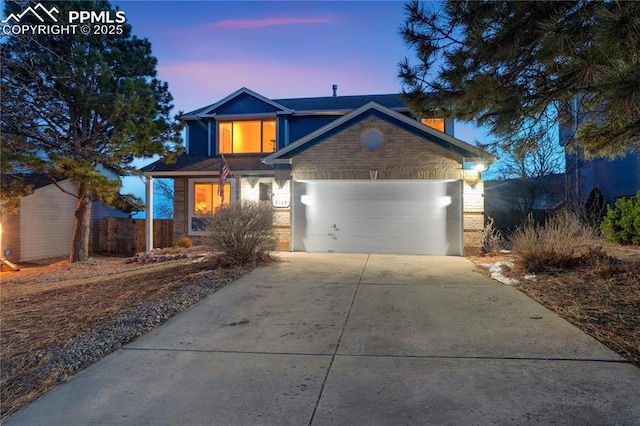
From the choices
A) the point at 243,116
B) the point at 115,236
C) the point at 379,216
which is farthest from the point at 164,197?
the point at 379,216

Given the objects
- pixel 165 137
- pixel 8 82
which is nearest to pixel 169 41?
pixel 165 137

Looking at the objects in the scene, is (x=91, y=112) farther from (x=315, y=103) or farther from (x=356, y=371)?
(x=356, y=371)

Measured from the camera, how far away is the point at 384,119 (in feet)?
41.6

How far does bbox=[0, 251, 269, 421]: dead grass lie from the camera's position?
379 centimetres

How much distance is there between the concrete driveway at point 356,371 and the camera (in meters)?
3.09

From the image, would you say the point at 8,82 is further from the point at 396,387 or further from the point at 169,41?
the point at 396,387

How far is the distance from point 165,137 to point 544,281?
1242cm

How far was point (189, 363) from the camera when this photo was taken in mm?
4164

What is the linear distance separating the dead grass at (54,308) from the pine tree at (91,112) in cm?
351

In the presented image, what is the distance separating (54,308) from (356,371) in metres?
5.50

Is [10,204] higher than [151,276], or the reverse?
[10,204]

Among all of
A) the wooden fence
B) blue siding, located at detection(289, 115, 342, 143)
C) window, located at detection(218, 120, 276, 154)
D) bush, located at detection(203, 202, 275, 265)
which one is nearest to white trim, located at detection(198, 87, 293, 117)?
window, located at detection(218, 120, 276, 154)

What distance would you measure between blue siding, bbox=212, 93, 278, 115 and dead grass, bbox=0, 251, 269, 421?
847 centimetres

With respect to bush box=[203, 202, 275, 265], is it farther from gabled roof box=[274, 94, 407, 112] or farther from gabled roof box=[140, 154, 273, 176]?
gabled roof box=[274, 94, 407, 112]
